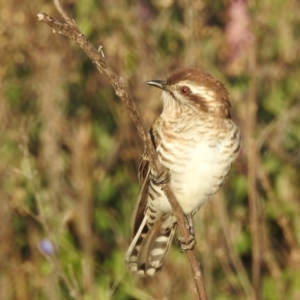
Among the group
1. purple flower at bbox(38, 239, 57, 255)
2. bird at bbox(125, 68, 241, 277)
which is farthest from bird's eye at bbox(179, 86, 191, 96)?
purple flower at bbox(38, 239, 57, 255)

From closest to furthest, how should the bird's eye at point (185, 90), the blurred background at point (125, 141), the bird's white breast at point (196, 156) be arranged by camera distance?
the bird's white breast at point (196, 156) → the bird's eye at point (185, 90) → the blurred background at point (125, 141)

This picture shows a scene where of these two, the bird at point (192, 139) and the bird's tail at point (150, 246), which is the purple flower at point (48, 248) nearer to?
the bird's tail at point (150, 246)

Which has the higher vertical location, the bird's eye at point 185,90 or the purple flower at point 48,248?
the bird's eye at point 185,90

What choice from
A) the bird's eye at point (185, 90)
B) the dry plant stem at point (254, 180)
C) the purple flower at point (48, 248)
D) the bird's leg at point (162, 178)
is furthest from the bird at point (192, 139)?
the dry plant stem at point (254, 180)

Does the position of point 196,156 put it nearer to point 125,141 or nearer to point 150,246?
point 150,246

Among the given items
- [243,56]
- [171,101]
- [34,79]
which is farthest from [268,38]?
[171,101]
